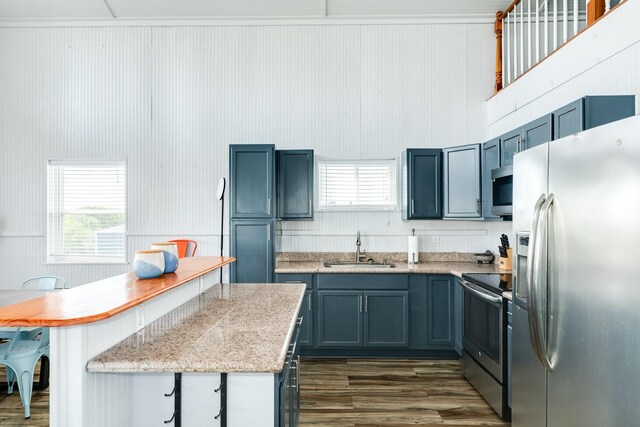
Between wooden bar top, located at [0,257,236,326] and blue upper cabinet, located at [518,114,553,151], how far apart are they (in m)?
2.58

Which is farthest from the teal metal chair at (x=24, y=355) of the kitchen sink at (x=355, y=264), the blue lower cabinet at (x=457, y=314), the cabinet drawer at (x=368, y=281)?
the blue lower cabinet at (x=457, y=314)

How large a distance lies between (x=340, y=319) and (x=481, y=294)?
57.4 inches

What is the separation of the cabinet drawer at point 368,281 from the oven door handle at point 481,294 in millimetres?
611

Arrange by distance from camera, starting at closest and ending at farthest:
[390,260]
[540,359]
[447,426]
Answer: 1. [540,359]
2. [447,426]
3. [390,260]

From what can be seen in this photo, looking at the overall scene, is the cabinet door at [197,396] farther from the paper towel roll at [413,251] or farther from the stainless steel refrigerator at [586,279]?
the paper towel roll at [413,251]

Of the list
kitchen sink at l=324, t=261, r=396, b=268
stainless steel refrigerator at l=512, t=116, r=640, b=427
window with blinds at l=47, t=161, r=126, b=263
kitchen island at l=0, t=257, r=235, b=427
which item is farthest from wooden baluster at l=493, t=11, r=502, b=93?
window with blinds at l=47, t=161, r=126, b=263

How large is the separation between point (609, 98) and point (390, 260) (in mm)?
2675

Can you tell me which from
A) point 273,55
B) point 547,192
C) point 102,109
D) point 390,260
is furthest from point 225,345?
point 102,109

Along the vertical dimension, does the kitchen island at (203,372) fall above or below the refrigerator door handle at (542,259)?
below

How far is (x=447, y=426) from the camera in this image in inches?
104

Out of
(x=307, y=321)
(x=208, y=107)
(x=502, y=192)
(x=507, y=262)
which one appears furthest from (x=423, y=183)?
(x=208, y=107)

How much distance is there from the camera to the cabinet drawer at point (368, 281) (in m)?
3.88

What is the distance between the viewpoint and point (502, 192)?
3396 mm

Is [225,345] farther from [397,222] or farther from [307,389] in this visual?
[397,222]
